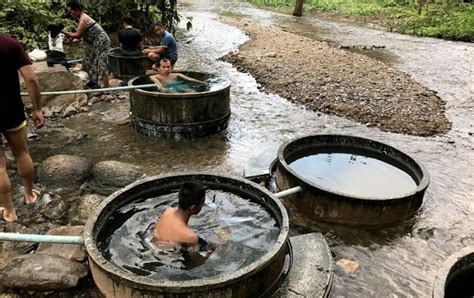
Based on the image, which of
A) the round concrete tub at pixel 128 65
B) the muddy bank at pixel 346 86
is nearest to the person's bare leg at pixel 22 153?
the round concrete tub at pixel 128 65

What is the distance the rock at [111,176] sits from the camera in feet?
20.7

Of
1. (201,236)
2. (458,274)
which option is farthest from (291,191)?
(458,274)

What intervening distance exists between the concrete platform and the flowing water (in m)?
0.28

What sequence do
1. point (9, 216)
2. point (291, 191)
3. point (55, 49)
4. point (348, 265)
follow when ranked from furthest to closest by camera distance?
point (55, 49)
point (291, 191)
point (9, 216)
point (348, 265)

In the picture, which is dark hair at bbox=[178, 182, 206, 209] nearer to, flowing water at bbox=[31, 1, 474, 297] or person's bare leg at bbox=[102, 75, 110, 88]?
flowing water at bbox=[31, 1, 474, 297]

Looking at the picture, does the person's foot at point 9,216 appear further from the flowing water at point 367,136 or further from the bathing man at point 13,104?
the flowing water at point 367,136

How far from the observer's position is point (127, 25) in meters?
10.9

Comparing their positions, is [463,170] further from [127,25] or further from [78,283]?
[127,25]

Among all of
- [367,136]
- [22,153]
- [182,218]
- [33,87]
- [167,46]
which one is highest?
[33,87]

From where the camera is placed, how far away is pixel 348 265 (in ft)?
16.3

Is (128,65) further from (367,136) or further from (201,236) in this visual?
(201,236)

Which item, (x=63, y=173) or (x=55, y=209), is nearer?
(x=55, y=209)

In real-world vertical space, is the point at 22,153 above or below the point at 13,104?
below

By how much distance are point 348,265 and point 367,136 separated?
4407 millimetres
